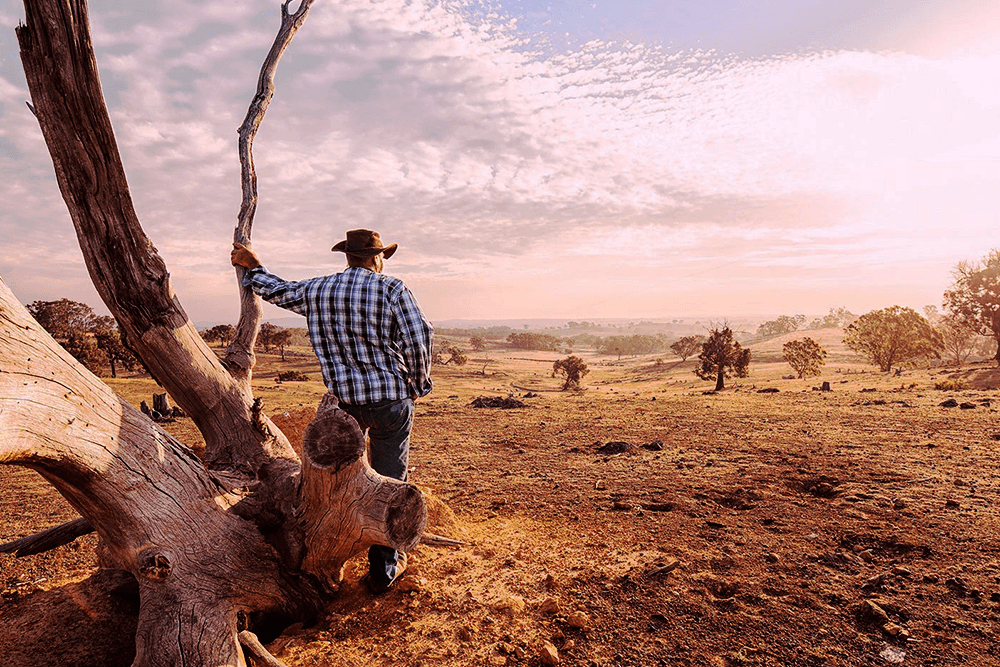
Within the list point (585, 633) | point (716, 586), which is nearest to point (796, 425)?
point (716, 586)

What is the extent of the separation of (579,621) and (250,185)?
503 cm

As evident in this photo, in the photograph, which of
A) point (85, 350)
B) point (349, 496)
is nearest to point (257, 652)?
point (349, 496)

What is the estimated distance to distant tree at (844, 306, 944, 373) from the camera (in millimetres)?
36812

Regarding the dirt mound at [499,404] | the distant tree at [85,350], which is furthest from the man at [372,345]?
the distant tree at [85,350]

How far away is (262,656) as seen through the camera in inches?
111

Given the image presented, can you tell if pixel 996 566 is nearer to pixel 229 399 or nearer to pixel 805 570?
pixel 805 570

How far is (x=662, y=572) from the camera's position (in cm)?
394

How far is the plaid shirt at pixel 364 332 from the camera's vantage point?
11.9ft

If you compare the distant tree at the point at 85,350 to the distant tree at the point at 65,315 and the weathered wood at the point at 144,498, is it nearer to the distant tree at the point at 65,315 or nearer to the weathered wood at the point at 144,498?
the distant tree at the point at 65,315

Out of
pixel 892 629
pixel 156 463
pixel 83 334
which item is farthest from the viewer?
pixel 83 334

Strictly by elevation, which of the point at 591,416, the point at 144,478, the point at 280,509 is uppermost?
the point at 144,478

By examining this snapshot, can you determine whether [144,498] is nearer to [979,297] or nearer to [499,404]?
[499,404]

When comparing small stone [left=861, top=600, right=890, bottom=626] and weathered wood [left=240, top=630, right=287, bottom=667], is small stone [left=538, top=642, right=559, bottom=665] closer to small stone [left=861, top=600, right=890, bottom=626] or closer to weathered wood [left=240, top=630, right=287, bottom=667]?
weathered wood [left=240, top=630, right=287, bottom=667]

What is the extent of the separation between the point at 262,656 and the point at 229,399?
200 centimetres
